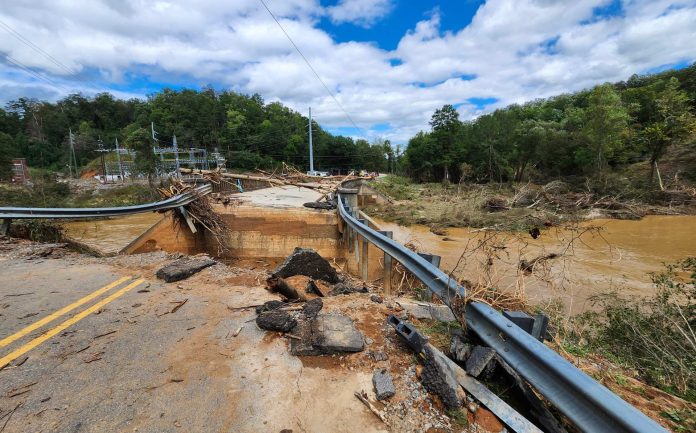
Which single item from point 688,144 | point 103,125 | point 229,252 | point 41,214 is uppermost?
point 103,125

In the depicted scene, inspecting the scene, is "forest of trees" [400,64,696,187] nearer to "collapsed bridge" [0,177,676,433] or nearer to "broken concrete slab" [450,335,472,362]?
"collapsed bridge" [0,177,676,433]

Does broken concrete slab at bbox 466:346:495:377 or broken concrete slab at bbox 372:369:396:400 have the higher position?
broken concrete slab at bbox 466:346:495:377

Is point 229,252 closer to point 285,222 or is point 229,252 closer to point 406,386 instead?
point 285,222

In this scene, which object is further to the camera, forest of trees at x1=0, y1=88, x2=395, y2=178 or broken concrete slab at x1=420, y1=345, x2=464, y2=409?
forest of trees at x1=0, y1=88, x2=395, y2=178

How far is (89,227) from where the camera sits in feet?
30.0

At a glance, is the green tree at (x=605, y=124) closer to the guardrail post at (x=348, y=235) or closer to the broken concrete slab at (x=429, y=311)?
the guardrail post at (x=348, y=235)

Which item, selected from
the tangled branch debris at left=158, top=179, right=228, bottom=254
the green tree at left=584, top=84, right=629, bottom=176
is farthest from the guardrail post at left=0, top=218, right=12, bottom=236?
the green tree at left=584, top=84, right=629, bottom=176

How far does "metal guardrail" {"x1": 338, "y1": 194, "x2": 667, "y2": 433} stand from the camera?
1.43m

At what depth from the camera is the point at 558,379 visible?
Answer: 69.0 inches

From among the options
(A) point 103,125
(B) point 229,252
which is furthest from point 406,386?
(A) point 103,125

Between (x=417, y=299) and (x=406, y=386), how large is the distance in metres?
2.00

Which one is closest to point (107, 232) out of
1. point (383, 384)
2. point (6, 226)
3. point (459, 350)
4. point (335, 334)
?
point (6, 226)

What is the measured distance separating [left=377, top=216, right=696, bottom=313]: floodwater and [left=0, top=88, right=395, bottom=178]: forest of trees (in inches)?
2111

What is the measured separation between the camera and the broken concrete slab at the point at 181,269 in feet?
16.3
